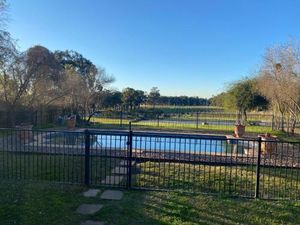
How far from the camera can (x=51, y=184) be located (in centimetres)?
496

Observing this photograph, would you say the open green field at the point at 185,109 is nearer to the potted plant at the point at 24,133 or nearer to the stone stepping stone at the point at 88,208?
the potted plant at the point at 24,133

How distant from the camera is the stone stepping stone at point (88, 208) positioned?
12.5 ft

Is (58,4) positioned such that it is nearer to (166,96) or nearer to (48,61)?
(48,61)

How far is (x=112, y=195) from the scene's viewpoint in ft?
14.9

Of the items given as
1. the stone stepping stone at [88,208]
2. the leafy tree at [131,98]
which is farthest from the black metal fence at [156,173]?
the leafy tree at [131,98]

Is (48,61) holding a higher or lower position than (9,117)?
higher

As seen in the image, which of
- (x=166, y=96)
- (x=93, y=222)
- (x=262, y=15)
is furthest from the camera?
(x=166, y=96)

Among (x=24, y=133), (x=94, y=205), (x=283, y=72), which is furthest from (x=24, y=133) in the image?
(x=283, y=72)

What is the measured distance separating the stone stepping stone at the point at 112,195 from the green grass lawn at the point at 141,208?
10cm

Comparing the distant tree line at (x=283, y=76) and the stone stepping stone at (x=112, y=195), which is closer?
the stone stepping stone at (x=112, y=195)

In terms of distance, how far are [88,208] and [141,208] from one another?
742mm

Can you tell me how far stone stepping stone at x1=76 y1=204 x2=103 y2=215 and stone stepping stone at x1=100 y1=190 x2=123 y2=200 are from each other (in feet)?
1.22

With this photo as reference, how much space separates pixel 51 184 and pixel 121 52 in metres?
17.5

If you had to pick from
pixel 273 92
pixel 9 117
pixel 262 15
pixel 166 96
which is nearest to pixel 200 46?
pixel 273 92
